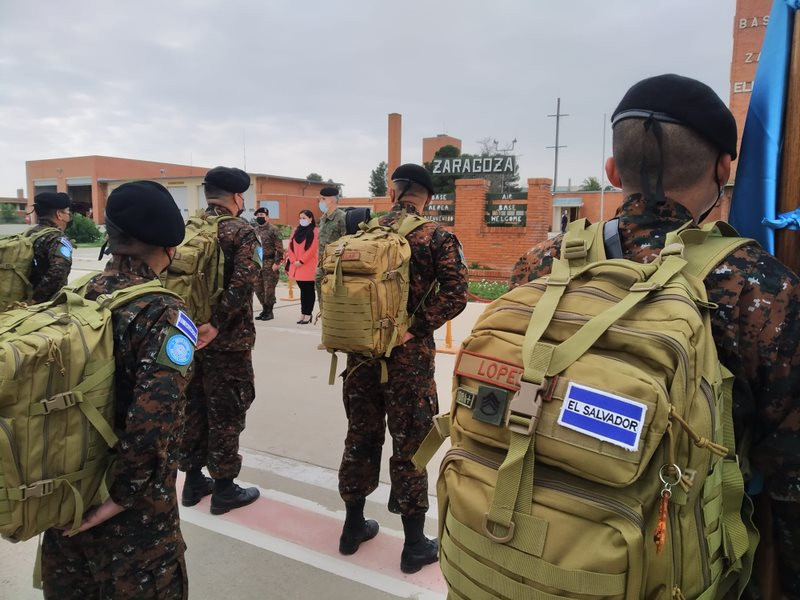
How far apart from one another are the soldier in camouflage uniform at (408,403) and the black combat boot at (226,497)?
31.7 inches

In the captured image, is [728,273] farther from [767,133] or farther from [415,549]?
[415,549]

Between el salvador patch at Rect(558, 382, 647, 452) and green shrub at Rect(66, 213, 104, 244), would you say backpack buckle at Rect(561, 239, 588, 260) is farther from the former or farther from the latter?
green shrub at Rect(66, 213, 104, 244)

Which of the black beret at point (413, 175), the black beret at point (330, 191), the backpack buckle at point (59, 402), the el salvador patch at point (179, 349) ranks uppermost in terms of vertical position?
the black beret at point (330, 191)

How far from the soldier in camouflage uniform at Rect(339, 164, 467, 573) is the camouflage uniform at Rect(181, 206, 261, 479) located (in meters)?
0.79

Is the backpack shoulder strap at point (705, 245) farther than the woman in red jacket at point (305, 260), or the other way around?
the woman in red jacket at point (305, 260)

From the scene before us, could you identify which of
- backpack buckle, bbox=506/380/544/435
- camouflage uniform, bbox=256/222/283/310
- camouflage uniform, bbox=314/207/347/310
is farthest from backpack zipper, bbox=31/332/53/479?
camouflage uniform, bbox=256/222/283/310

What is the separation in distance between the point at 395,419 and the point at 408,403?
0.11 m

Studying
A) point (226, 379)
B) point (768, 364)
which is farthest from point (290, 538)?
point (768, 364)

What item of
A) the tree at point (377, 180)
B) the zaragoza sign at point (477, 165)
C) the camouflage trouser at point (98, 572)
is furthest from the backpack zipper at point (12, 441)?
the tree at point (377, 180)

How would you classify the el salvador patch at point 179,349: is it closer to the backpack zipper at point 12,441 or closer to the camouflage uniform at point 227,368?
the backpack zipper at point 12,441

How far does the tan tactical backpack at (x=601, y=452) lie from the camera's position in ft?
3.11

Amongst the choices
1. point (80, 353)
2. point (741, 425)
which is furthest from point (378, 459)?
point (741, 425)

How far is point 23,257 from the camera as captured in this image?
4145mm

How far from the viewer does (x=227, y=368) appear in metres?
3.24
